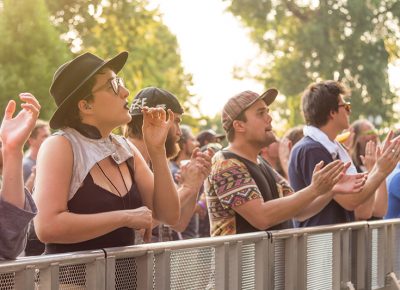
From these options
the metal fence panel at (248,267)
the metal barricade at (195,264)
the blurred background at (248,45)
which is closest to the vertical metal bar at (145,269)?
the metal barricade at (195,264)

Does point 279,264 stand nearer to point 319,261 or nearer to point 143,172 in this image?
point 319,261

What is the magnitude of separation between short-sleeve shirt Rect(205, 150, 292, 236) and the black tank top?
1.53m

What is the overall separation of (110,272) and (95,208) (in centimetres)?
37

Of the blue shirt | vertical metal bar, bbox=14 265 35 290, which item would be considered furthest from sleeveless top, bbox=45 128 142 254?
the blue shirt

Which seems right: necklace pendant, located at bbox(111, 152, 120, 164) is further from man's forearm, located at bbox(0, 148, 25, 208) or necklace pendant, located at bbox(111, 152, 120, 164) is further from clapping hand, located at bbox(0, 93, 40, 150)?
man's forearm, located at bbox(0, 148, 25, 208)

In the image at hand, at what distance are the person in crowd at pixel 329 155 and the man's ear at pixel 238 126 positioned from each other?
75 cm

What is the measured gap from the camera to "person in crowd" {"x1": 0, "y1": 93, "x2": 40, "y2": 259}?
13.8 feet

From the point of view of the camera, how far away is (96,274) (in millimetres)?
4645

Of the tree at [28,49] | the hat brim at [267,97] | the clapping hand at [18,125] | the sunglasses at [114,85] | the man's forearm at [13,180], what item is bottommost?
the man's forearm at [13,180]

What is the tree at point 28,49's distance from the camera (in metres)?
35.7

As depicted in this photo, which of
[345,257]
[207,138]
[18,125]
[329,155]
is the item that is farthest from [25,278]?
[207,138]

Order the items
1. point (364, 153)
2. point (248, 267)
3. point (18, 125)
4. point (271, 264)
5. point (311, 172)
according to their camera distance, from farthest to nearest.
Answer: point (364, 153), point (311, 172), point (271, 264), point (248, 267), point (18, 125)

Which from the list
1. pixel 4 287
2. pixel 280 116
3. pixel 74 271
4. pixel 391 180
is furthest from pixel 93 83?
pixel 280 116

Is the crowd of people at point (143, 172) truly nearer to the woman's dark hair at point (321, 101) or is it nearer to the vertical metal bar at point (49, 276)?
the woman's dark hair at point (321, 101)
